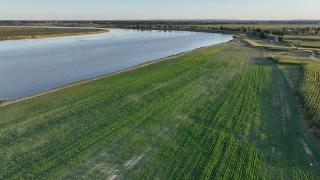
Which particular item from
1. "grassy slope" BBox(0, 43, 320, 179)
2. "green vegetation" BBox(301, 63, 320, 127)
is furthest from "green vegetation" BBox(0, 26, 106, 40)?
"green vegetation" BBox(301, 63, 320, 127)

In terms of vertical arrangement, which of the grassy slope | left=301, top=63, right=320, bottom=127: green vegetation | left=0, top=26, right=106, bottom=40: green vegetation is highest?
left=0, top=26, right=106, bottom=40: green vegetation

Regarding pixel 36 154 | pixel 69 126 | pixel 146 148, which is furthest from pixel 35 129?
pixel 146 148

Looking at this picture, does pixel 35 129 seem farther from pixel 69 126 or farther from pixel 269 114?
pixel 269 114

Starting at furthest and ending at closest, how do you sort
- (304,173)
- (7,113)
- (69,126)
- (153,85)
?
(153,85) < (7,113) < (69,126) < (304,173)

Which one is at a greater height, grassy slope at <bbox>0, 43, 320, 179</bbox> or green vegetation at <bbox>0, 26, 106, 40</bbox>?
green vegetation at <bbox>0, 26, 106, 40</bbox>

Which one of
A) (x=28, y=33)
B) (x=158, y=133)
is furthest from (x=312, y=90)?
(x=28, y=33)

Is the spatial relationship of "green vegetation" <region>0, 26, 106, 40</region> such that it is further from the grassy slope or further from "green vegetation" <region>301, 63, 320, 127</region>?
"green vegetation" <region>301, 63, 320, 127</region>

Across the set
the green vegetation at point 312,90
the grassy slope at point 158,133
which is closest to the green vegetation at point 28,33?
the grassy slope at point 158,133

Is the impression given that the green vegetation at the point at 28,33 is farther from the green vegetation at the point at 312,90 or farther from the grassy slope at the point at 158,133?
the green vegetation at the point at 312,90
